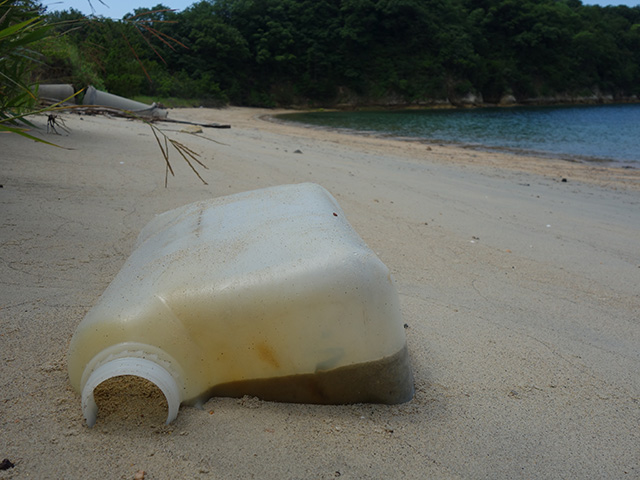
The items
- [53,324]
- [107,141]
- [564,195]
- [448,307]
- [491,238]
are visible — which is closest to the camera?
[53,324]

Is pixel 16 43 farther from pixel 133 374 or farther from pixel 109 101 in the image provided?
pixel 109 101

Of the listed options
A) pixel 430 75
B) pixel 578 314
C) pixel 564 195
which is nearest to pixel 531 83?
pixel 430 75

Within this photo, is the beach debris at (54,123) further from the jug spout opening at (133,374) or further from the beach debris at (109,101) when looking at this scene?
the beach debris at (109,101)

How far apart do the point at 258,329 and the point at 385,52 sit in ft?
175

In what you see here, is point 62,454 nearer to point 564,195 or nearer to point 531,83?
point 564,195

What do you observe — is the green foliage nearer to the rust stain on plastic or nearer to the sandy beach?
the sandy beach

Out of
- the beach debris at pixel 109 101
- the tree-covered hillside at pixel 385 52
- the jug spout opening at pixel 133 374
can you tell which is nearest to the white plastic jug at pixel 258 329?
the jug spout opening at pixel 133 374

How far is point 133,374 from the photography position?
135cm

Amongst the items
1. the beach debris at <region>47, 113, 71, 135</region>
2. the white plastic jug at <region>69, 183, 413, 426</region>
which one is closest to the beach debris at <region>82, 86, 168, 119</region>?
→ the beach debris at <region>47, 113, 71, 135</region>

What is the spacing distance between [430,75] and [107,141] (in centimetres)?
4848

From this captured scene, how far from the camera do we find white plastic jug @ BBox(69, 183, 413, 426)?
1443mm

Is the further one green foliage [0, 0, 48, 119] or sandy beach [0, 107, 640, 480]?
green foliage [0, 0, 48, 119]

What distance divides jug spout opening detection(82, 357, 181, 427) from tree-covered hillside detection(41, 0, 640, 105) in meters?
37.0

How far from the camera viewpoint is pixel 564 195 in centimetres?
669
